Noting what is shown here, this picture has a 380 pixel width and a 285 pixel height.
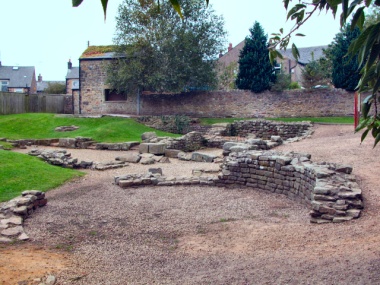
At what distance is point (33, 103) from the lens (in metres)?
36.0

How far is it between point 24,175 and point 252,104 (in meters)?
22.6

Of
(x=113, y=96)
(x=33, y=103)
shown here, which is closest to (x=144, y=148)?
(x=113, y=96)

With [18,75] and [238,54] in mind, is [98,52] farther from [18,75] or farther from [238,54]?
[18,75]

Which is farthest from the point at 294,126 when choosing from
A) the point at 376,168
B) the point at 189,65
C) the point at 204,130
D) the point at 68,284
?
the point at 68,284

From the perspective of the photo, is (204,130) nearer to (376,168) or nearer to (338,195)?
(376,168)

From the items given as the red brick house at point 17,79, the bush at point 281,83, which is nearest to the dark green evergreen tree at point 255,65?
the bush at point 281,83

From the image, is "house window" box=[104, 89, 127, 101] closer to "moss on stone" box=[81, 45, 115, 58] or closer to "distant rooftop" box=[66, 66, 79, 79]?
"moss on stone" box=[81, 45, 115, 58]

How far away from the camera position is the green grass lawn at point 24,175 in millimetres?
10888

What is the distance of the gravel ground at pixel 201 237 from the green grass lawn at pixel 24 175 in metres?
0.67

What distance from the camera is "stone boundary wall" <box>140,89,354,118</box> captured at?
30312 mm

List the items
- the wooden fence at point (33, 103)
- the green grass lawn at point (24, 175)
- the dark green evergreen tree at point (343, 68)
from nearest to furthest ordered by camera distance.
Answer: the green grass lawn at point (24, 175) < the dark green evergreen tree at point (343, 68) < the wooden fence at point (33, 103)

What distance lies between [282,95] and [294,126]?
6625mm

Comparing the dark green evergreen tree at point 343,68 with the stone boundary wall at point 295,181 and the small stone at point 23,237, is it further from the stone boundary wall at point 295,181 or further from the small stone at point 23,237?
the small stone at point 23,237

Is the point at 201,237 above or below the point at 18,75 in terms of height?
below
